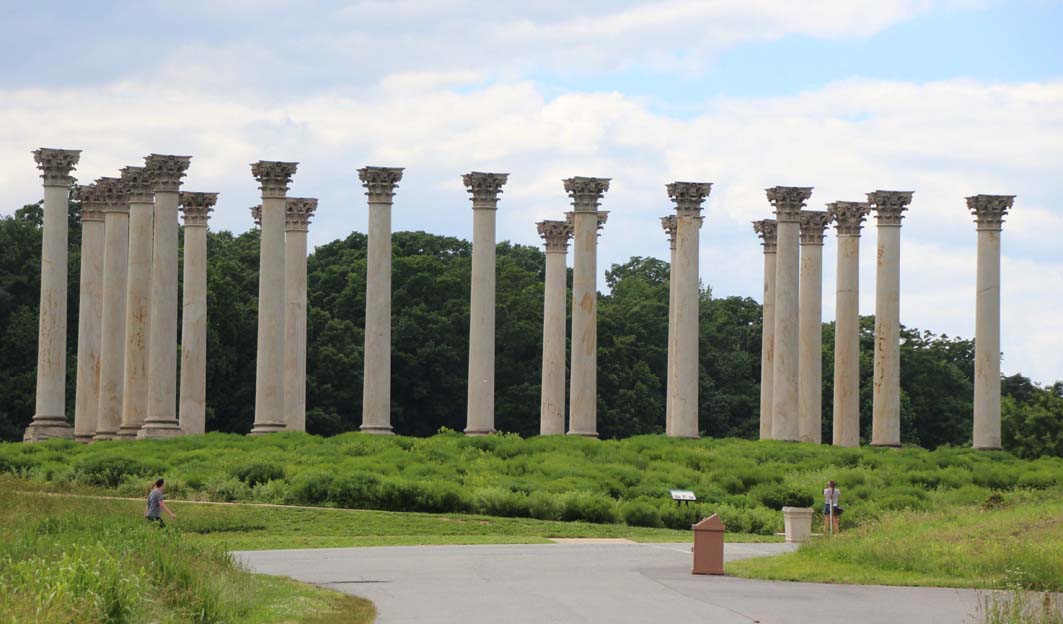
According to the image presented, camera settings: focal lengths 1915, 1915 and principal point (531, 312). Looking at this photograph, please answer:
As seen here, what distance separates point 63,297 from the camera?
111m

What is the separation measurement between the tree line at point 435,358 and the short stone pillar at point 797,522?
76278 mm

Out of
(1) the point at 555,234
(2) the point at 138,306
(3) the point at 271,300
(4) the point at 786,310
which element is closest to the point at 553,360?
(1) the point at 555,234

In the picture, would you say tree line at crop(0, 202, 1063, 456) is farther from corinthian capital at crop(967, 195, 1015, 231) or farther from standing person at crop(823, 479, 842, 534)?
standing person at crop(823, 479, 842, 534)

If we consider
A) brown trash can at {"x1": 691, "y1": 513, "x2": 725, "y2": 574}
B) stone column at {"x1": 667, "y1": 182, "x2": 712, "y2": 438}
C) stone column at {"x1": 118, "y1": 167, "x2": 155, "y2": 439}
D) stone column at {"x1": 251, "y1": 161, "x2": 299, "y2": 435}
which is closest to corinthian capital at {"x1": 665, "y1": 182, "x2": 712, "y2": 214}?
stone column at {"x1": 667, "y1": 182, "x2": 712, "y2": 438}

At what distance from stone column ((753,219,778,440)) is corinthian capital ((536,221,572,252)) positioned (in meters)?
13.1

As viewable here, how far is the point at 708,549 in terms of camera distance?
2203 inches

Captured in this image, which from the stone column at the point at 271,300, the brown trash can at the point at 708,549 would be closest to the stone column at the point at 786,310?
the stone column at the point at 271,300

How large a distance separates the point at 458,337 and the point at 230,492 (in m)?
80.4

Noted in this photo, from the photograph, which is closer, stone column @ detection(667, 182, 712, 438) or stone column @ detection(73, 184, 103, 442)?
stone column @ detection(667, 182, 712, 438)

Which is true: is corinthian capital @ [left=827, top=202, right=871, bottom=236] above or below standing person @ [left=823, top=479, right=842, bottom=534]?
above

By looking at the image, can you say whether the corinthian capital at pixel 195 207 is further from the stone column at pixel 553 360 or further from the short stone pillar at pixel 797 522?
the short stone pillar at pixel 797 522

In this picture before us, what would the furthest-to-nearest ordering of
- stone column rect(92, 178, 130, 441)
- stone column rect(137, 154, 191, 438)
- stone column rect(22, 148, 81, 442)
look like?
1. stone column rect(92, 178, 130, 441)
2. stone column rect(22, 148, 81, 442)
3. stone column rect(137, 154, 191, 438)

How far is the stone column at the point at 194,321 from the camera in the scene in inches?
4218

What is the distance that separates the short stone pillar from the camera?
7375 cm
